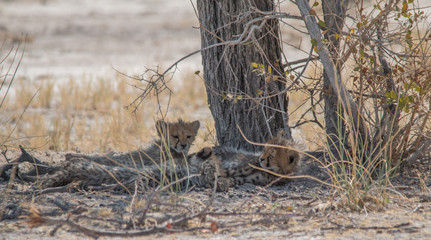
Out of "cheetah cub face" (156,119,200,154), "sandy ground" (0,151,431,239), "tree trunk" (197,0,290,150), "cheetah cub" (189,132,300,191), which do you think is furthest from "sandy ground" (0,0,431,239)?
"cheetah cub face" (156,119,200,154)

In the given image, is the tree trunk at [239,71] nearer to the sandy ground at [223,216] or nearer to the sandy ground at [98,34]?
the sandy ground at [223,216]

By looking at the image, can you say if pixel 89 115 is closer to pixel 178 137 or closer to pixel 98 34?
pixel 178 137

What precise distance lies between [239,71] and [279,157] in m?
0.97

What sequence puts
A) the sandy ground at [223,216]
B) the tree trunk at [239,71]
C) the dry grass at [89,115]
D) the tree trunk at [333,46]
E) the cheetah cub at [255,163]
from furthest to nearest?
the dry grass at [89,115] < the tree trunk at [239,71] < the cheetah cub at [255,163] < the tree trunk at [333,46] < the sandy ground at [223,216]

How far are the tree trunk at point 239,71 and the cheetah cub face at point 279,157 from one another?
0.99ft

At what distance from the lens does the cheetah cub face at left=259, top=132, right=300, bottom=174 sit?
4.95m

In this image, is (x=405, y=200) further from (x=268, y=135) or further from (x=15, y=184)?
(x=15, y=184)

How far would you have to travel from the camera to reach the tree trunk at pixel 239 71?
5.34 m

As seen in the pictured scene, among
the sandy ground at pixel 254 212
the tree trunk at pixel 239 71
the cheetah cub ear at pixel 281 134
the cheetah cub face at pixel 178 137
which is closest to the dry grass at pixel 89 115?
the cheetah cub face at pixel 178 137

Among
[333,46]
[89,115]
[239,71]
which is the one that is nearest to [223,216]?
[333,46]

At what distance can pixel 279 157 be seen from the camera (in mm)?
5000

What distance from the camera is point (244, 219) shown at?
11.8ft

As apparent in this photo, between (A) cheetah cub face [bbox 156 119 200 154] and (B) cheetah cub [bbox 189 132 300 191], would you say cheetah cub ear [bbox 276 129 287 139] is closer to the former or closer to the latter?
(B) cheetah cub [bbox 189 132 300 191]

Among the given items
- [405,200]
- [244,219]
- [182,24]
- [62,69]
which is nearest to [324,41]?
[405,200]
